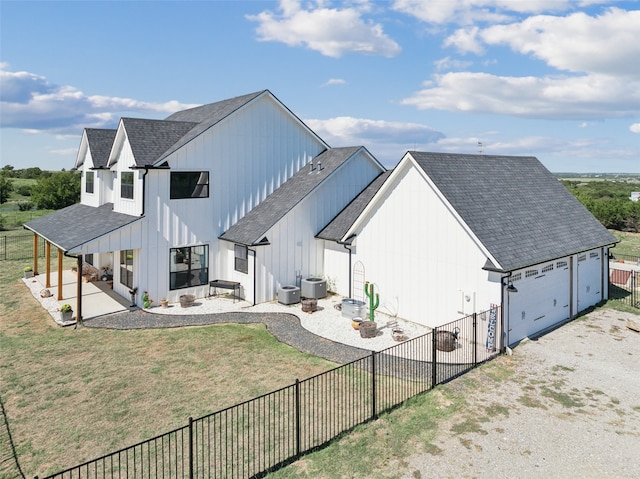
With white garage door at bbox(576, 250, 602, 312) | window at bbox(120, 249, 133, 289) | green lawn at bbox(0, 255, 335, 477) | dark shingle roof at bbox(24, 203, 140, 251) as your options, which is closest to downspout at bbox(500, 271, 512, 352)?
green lawn at bbox(0, 255, 335, 477)

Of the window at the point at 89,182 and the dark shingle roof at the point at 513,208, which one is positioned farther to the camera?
the window at the point at 89,182

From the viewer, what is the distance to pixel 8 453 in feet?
29.5

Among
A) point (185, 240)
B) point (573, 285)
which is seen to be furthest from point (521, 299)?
point (185, 240)

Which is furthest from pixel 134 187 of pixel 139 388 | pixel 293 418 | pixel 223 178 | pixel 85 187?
pixel 293 418

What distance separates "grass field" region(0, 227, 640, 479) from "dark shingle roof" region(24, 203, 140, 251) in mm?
3601

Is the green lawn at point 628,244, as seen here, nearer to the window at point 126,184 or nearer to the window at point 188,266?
the window at point 188,266

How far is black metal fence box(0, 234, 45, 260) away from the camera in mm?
31438

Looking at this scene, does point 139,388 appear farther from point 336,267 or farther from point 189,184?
point 336,267

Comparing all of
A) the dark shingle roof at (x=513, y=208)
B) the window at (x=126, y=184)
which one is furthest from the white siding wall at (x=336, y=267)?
the window at (x=126, y=184)

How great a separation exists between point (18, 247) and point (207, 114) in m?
21.9

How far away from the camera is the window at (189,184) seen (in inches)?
787

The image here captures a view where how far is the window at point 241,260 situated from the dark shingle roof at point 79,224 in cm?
476

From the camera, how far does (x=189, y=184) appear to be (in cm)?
2050

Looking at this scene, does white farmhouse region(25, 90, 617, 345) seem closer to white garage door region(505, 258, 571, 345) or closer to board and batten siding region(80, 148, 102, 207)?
Result: white garage door region(505, 258, 571, 345)
